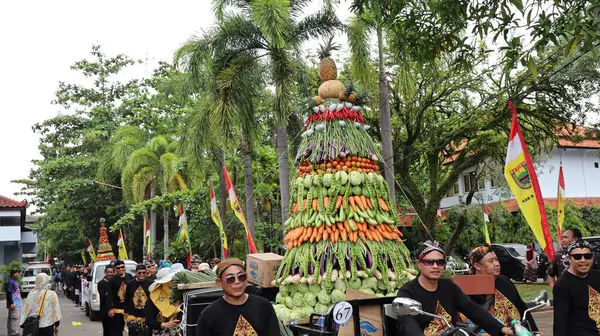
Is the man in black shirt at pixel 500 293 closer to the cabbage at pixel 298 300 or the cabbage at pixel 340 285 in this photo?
the cabbage at pixel 340 285

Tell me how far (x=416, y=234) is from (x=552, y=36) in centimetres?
2554

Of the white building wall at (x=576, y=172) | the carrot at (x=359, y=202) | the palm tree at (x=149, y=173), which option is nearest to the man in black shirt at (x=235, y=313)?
the carrot at (x=359, y=202)

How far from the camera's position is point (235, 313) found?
4656 millimetres

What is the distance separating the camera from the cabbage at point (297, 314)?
26.2ft

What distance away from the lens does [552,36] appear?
7.86m

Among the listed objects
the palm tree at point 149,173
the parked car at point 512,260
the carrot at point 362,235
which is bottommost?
the parked car at point 512,260

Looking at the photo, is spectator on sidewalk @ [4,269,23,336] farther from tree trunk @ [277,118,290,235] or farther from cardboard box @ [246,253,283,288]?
cardboard box @ [246,253,283,288]

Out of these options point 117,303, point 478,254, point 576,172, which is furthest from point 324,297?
point 576,172

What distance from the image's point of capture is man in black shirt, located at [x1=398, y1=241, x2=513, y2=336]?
471cm

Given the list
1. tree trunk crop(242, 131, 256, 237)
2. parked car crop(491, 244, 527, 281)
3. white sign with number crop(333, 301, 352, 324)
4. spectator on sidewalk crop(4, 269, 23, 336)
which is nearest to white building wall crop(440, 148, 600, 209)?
parked car crop(491, 244, 527, 281)

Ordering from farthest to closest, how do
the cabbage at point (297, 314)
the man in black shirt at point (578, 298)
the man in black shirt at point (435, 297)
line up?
the cabbage at point (297, 314) → the man in black shirt at point (578, 298) → the man in black shirt at point (435, 297)

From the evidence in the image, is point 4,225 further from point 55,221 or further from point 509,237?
point 509,237

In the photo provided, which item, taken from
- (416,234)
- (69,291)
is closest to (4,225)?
(69,291)

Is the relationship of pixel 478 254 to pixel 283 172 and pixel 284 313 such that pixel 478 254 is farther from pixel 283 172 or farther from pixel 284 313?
pixel 283 172
